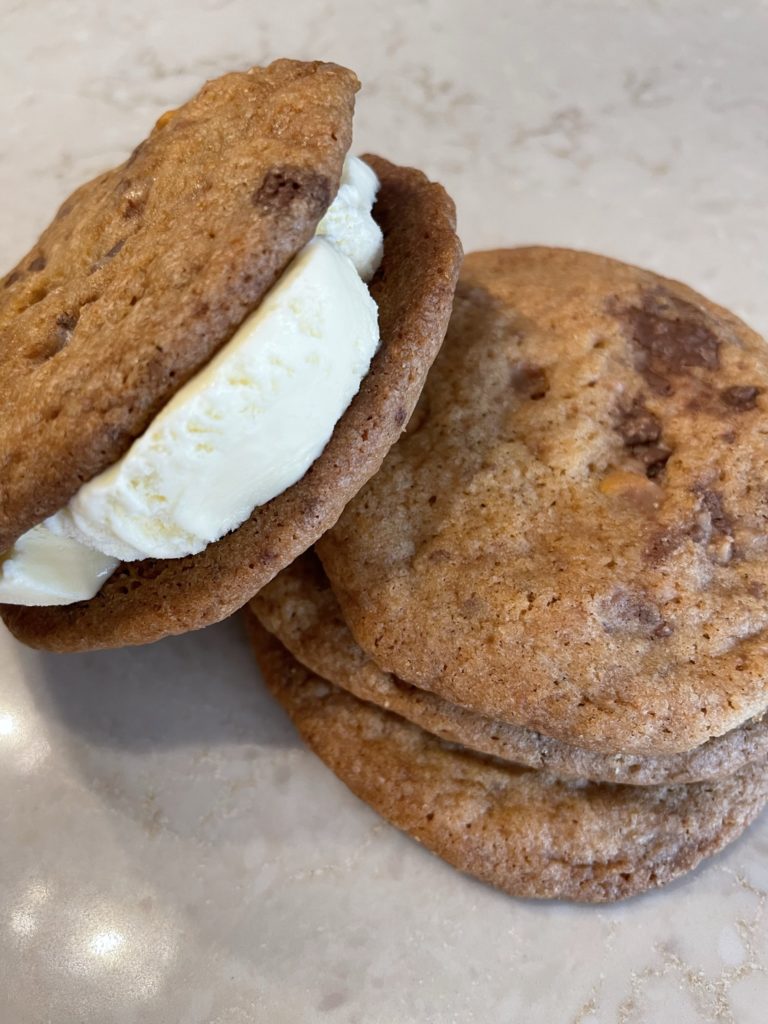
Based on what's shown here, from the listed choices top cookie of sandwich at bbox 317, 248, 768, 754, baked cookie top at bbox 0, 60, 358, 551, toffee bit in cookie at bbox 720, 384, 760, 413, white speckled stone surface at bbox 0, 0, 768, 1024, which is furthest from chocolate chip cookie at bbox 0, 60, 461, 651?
toffee bit in cookie at bbox 720, 384, 760, 413

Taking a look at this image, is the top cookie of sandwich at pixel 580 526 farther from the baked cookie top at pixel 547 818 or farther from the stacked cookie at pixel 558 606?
the baked cookie top at pixel 547 818

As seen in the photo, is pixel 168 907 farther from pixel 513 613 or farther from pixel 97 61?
pixel 97 61

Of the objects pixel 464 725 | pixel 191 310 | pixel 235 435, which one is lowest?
pixel 464 725

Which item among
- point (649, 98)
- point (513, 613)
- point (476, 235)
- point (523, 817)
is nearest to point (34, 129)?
point (476, 235)

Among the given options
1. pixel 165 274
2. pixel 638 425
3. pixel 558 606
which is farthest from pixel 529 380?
pixel 165 274

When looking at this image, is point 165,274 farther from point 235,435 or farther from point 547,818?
point 547,818

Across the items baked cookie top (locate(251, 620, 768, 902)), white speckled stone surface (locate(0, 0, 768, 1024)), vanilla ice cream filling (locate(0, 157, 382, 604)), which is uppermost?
vanilla ice cream filling (locate(0, 157, 382, 604))

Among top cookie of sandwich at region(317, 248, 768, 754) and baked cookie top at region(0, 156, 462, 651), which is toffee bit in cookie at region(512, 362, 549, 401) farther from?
baked cookie top at region(0, 156, 462, 651)
